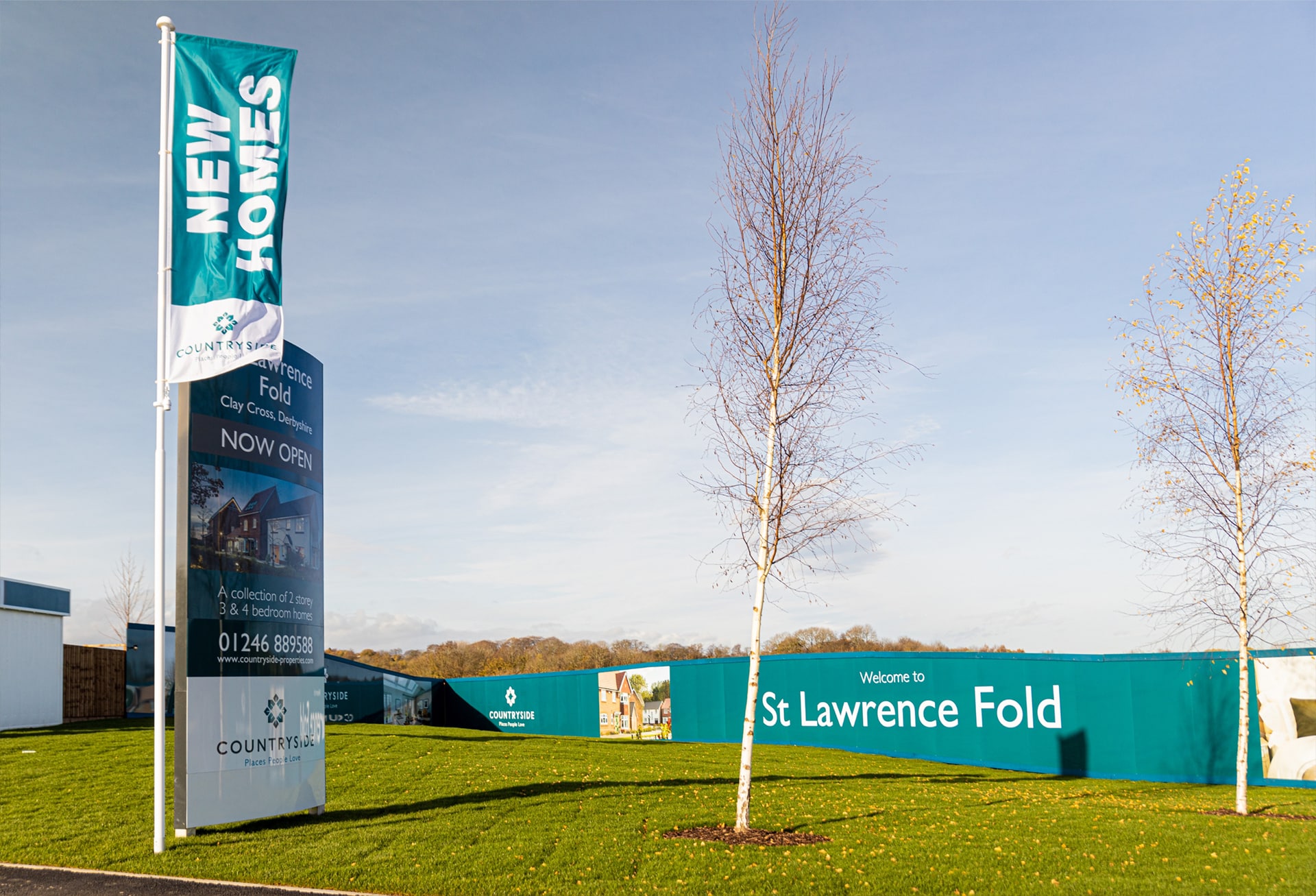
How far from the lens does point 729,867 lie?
31.7 feet

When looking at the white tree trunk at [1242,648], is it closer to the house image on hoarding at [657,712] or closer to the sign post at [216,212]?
the sign post at [216,212]

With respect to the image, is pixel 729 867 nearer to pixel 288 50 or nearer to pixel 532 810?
pixel 532 810

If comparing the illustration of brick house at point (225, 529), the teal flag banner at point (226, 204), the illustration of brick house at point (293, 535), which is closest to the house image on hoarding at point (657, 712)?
the illustration of brick house at point (293, 535)

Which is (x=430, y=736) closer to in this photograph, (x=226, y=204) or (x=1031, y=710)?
(x=1031, y=710)

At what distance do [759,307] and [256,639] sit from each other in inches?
299

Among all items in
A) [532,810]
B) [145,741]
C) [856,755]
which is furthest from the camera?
[856,755]

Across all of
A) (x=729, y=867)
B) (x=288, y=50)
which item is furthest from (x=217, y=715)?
(x=288, y=50)

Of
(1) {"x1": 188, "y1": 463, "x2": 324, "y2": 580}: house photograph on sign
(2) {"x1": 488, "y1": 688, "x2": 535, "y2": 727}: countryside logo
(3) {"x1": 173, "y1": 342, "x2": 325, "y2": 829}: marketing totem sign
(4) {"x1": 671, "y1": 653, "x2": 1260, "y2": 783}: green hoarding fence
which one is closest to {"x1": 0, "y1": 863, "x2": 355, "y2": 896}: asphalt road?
(3) {"x1": 173, "y1": 342, "x2": 325, "y2": 829}: marketing totem sign

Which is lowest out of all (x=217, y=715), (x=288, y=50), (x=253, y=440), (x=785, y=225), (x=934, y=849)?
(x=934, y=849)

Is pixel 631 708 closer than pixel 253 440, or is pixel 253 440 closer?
pixel 253 440

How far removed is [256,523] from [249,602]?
3.32ft

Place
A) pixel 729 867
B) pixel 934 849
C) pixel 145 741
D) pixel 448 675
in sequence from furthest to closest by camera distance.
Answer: pixel 448 675 → pixel 145 741 → pixel 934 849 → pixel 729 867

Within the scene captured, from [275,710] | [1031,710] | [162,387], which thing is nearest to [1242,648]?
[1031,710]

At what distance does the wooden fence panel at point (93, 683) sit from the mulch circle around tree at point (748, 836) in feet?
94.1
